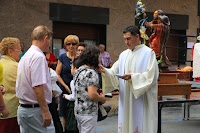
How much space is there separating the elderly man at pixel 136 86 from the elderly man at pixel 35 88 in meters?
1.34

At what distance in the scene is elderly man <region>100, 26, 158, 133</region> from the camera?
160 inches

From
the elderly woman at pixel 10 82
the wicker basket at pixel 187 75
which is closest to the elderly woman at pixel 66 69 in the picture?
the elderly woman at pixel 10 82

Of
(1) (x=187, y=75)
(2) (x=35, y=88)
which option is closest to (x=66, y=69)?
(2) (x=35, y=88)

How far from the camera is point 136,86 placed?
4020 millimetres

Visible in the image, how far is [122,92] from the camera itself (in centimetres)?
440

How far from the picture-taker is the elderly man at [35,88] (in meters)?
2.90

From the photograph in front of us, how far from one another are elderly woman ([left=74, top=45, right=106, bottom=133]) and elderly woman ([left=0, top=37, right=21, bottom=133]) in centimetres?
81

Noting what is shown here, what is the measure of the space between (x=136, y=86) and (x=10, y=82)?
1.59 meters

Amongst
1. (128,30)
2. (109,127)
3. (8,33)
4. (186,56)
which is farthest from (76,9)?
(128,30)

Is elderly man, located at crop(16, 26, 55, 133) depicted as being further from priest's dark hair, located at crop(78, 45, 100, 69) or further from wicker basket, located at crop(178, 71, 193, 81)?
wicker basket, located at crop(178, 71, 193, 81)

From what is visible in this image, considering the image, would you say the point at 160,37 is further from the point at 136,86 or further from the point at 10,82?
the point at 10,82

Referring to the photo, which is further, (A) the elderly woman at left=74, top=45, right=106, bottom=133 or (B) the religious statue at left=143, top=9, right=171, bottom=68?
(B) the religious statue at left=143, top=9, right=171, bottom=68

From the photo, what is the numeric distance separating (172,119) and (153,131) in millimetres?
3462

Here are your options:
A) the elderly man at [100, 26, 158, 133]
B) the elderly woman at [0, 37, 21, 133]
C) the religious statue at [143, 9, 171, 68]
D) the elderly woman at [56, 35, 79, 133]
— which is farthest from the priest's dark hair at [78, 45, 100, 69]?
the religious statue at [143, 9, 171, 68]
